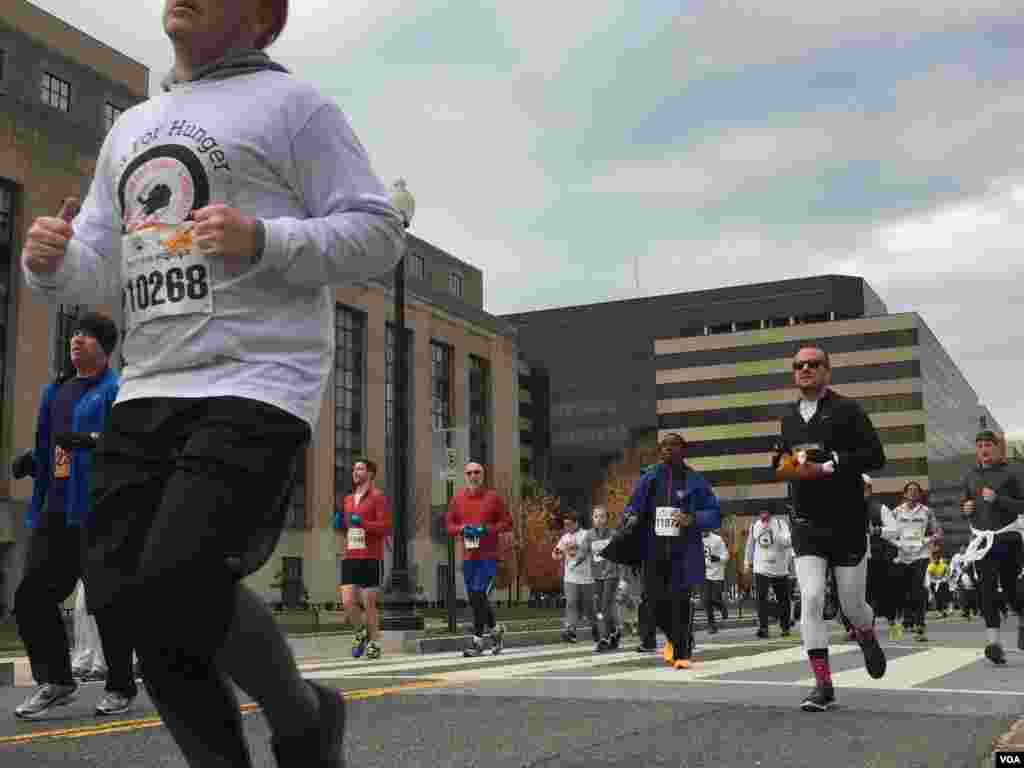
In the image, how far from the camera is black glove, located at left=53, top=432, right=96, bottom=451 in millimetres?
5723

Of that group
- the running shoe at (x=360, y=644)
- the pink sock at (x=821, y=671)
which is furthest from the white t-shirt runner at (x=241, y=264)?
the running shoe at (x=360, y=644)

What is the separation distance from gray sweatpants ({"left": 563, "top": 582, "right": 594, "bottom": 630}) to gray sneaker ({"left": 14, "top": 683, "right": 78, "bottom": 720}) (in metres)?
10.5

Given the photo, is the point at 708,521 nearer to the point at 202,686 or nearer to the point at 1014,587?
the point at 1014,587

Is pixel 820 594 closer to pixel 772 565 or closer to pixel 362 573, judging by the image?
pixel 362 573

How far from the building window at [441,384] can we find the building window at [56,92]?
3090cm

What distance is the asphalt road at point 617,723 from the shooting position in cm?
430

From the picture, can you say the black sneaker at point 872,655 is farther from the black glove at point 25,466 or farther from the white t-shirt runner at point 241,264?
the white t-shirt runner at point 241,264

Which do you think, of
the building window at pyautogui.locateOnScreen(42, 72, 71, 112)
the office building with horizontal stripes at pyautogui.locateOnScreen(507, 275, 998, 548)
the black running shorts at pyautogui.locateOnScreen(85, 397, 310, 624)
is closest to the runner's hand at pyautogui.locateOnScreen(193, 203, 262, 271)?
the black running shorts at pyautogui.locateOnScreen(85, 397, 310, 624)

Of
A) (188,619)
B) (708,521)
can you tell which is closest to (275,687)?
(188,619)

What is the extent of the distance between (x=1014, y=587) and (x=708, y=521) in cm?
283

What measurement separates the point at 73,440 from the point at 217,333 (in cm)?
359

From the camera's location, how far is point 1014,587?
10.2m

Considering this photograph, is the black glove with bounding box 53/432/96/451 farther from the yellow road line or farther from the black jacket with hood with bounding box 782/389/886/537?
the black jacket with hood with bounding box 782/389/886/537

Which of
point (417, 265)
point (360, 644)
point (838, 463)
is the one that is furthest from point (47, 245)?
point (417, 265)
